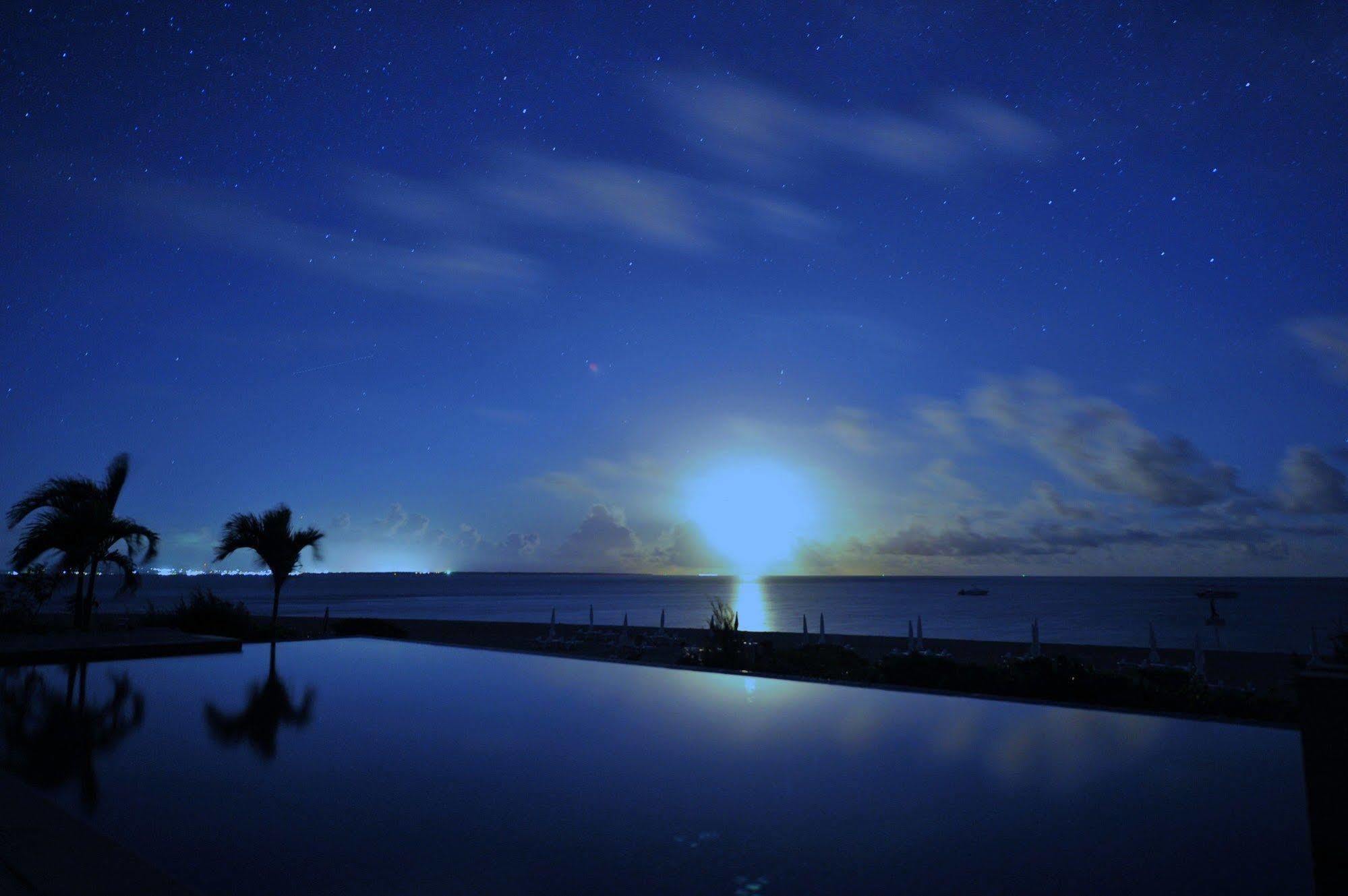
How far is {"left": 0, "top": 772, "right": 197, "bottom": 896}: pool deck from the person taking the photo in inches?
99.0

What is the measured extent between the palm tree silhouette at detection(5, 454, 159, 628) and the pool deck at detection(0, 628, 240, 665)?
1165mm

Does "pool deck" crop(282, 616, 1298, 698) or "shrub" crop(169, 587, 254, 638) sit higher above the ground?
"shrub" crop(169, 587, 254, 638)

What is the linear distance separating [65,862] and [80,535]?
41.9 feet

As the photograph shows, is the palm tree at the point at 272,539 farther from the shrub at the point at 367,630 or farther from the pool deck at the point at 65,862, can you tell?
the pool deck at the point at 65,862

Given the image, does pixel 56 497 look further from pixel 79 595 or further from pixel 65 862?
pixel 65 862

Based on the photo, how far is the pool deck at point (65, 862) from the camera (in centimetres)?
251

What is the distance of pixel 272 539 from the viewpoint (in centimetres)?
1631

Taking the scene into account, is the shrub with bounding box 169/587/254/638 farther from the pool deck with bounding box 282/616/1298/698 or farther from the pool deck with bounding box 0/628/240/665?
the pool deck with bounding box 0/628/240/665

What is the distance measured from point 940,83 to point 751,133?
207 cm

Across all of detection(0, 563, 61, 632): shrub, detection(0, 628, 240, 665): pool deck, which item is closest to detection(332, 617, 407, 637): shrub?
detection(0, 628, 240, 665): pool deck

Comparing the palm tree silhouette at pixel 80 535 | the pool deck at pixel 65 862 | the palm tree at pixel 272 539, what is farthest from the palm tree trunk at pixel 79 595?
the pool deck at pixel 65 862

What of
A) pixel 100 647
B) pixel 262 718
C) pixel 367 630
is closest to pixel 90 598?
pixel 100 647

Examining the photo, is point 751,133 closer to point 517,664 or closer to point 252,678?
point 517,664

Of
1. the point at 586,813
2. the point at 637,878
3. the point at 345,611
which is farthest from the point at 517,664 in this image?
the point at 345,611
